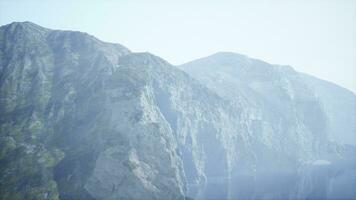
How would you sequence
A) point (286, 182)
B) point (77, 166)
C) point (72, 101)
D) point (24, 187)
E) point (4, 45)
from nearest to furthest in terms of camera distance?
point (24, 187), point (77, 166), point (72, 101), point (286, 182), point (4, 45)

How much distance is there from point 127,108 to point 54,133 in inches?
1257

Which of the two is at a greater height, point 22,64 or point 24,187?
point 22,64

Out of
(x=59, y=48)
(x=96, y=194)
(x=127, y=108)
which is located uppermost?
(x=59, y=48)

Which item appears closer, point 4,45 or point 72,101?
point 72,101

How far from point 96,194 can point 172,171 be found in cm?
3080

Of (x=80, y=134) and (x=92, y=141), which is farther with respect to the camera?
(x=80, y=134)

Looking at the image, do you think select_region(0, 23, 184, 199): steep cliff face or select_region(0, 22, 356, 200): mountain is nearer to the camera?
select_region(0, 23, 184, 199): steep cliff face

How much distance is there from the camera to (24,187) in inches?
4417

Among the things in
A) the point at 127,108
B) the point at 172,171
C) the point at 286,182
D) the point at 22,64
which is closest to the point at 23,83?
the point at 22,64

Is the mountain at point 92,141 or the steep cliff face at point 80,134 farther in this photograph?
the mountain at point 92,141

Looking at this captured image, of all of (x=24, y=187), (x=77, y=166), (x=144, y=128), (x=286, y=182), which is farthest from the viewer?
(x=286, y=182)

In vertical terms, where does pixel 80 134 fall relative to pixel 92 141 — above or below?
above

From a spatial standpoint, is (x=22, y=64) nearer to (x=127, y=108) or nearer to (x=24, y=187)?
(x=127, y=108)

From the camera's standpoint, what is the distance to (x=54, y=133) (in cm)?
13938
